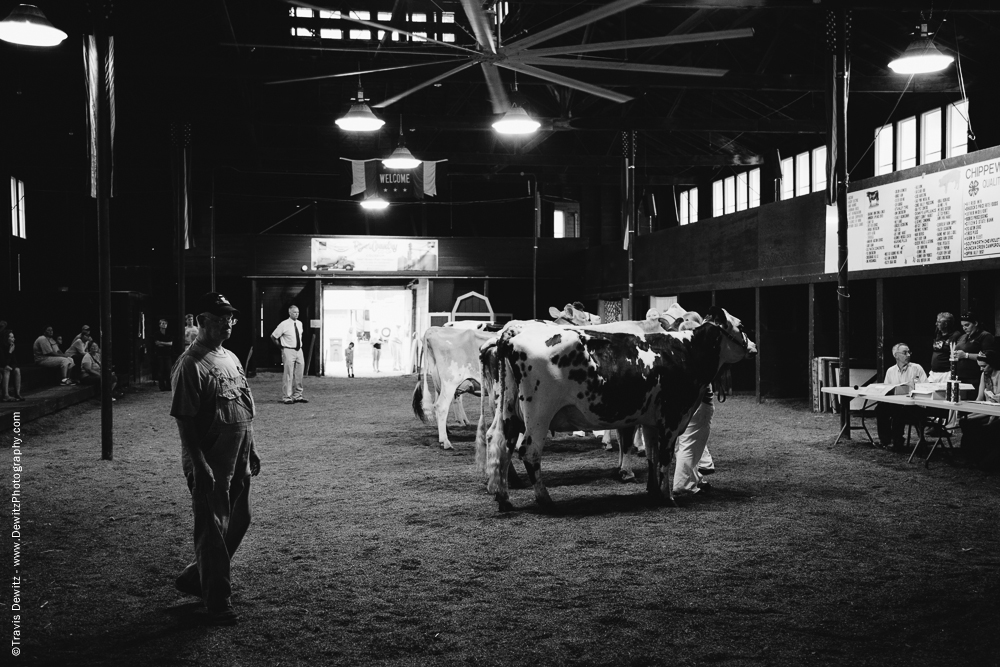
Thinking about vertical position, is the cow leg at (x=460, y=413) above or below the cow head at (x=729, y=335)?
below

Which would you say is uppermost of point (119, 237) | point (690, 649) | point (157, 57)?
point (157, 57)

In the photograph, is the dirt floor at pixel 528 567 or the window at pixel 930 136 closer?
the dirt floor at pixel 528 567

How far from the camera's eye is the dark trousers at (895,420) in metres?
9.72

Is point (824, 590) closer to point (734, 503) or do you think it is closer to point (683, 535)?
point (683, 535)

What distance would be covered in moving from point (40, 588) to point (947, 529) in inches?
258

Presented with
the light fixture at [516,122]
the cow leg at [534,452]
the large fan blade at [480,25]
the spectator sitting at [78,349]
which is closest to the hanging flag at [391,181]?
the spectator sitting at [78,349]

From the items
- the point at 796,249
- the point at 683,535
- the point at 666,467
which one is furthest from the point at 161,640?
the point at 796,249

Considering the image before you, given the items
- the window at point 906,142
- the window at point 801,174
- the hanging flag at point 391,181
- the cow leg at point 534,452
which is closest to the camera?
the cow leg at point 534,452

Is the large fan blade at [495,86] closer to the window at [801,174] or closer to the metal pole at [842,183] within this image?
the metal pole at [842,183]

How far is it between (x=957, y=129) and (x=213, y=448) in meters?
16.9

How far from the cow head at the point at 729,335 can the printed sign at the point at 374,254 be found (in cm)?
2002

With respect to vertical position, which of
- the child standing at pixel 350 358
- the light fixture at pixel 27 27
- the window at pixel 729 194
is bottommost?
the child standing at pixel 350 358

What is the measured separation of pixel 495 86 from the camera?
937 cm

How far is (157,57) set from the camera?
15273 millimetres
